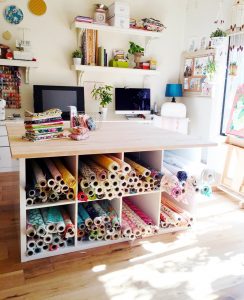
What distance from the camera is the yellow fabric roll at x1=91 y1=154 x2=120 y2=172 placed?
6.19 ft

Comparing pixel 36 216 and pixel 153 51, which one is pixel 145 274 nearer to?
pixel 36 216

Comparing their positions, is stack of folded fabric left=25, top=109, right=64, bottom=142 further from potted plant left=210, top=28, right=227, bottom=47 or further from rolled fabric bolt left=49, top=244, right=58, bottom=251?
potted plant left=210, top=28, right=227, bottom=47

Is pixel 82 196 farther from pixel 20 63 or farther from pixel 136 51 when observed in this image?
pixel 136 51

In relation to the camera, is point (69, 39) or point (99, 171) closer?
point (99, 171)

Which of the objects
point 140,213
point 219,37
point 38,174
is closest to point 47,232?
point 38,174

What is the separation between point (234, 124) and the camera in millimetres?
3240

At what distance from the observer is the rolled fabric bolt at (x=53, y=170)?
1822mm

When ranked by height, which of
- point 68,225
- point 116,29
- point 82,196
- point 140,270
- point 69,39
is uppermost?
point 116,29

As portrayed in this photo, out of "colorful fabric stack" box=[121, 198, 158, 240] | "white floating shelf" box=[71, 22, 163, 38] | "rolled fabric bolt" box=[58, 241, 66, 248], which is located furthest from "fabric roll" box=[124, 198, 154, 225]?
"white floating shelf" box=[71, 22, 163, 38]

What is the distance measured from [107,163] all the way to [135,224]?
22.4 inches

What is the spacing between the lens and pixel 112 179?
1.94m

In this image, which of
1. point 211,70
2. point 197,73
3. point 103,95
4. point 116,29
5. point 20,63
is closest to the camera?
point 20,63

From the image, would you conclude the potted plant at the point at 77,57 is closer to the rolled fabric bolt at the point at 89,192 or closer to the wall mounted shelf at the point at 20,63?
the wall mounted shelf at the point at 20,63

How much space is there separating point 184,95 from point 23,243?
387 cm
